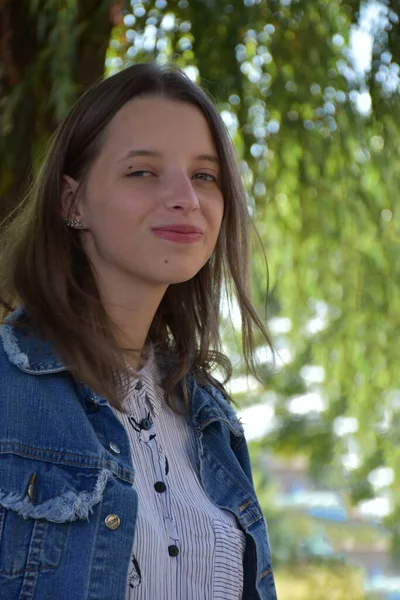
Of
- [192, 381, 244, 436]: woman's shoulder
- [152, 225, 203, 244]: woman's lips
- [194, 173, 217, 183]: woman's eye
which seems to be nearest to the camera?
[152, 225, 203, 244]: woman's lips

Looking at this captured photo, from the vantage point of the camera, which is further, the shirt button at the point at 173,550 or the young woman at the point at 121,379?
the shirt button at the point at 173,550

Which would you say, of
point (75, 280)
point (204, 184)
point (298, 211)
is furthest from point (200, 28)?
point (75, 280)

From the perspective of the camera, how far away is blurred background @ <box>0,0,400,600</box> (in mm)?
2330

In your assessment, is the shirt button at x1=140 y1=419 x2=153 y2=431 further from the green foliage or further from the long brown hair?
the green foliage

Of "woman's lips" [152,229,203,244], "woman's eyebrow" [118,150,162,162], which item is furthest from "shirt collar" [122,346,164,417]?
"woman's eyebrow" [118,150,162,162]

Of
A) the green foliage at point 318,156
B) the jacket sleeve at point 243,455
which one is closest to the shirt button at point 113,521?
the jacket sleeve at point 243,455

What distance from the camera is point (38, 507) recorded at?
127cm

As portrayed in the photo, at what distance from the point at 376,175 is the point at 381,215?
0.36 ft

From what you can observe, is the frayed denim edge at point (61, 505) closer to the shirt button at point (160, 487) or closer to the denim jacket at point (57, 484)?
the denim jacket at point (57, 484)

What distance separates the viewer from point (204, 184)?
5.19ft

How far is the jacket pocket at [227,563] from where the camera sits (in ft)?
4.77

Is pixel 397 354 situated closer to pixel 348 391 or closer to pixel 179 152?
pixel 348 391

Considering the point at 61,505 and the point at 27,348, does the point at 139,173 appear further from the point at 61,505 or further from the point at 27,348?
the point at 61,505

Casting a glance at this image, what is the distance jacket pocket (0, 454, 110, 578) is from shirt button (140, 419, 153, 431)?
0.21 metres
